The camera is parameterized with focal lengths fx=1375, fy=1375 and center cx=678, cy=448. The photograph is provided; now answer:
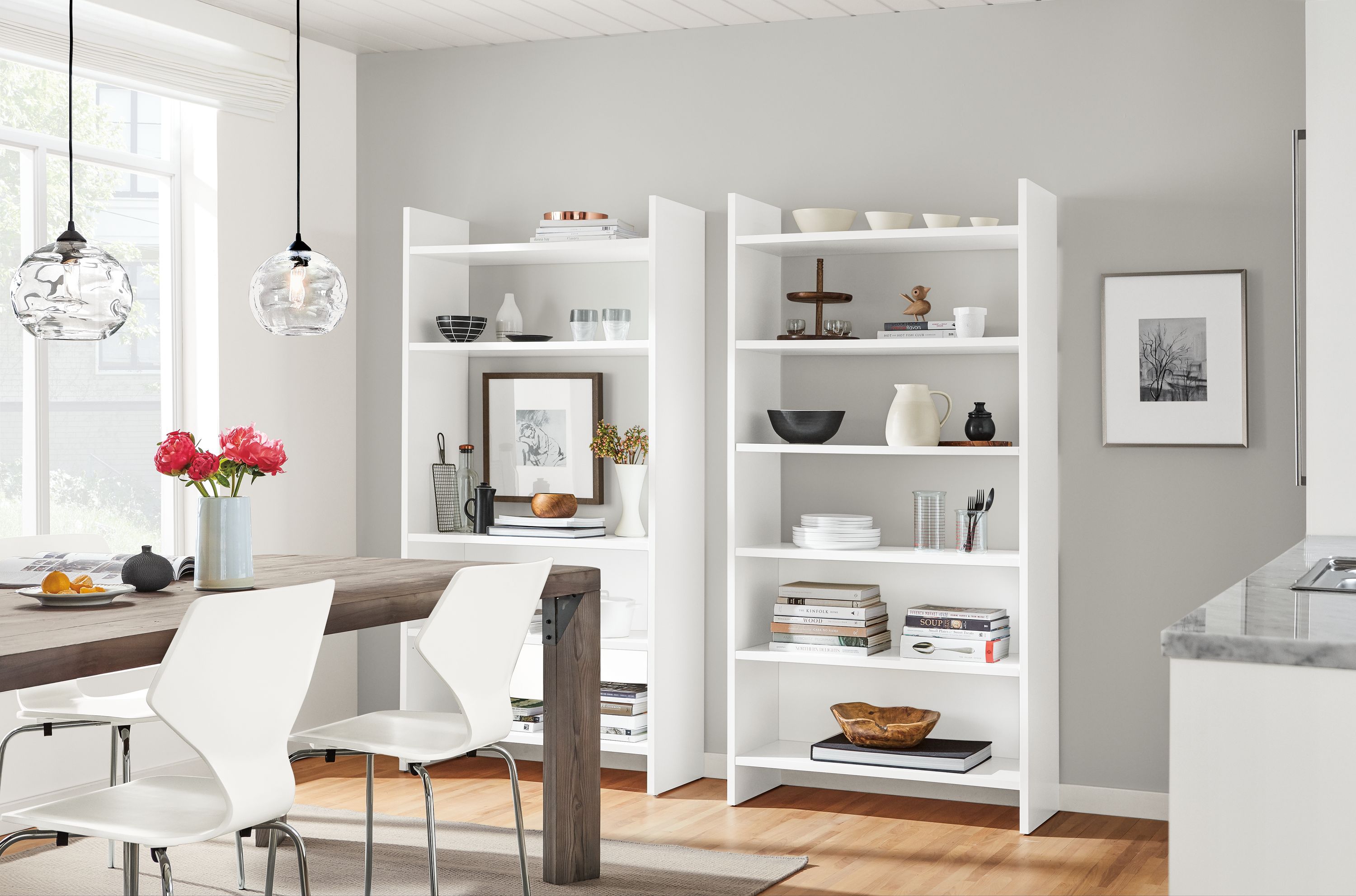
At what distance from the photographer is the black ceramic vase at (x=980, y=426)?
13.9 ft

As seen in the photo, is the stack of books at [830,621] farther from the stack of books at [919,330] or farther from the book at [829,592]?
the stack of books at [919,330]

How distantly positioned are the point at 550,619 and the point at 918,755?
54.1 inches

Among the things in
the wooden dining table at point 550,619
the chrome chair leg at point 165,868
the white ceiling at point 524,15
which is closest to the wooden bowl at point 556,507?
the wooden dining table at point 550,619

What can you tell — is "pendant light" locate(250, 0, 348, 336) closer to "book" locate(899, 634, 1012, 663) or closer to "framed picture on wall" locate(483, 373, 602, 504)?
"framed picture on wall" locate(483, 373, 602, 504)

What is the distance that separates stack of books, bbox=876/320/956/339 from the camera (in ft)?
14.0

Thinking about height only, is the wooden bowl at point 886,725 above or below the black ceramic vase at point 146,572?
below

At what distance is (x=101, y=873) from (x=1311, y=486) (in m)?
3.21

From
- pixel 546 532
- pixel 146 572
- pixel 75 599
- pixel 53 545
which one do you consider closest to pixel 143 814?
pixel 75 599

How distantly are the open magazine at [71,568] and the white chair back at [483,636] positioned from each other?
2.25 ft

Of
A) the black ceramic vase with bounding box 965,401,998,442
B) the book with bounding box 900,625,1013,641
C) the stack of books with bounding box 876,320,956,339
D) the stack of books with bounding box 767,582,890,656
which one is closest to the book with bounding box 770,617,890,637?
the stack of books with bounding box 767,582,890,656

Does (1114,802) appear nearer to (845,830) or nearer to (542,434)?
(845,830)

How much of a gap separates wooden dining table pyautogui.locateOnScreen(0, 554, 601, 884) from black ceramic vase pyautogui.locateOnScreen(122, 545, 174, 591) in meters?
0.02

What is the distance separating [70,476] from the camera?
4.41 m

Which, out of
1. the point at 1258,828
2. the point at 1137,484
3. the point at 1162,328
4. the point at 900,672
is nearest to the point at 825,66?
the point at 1162,328
